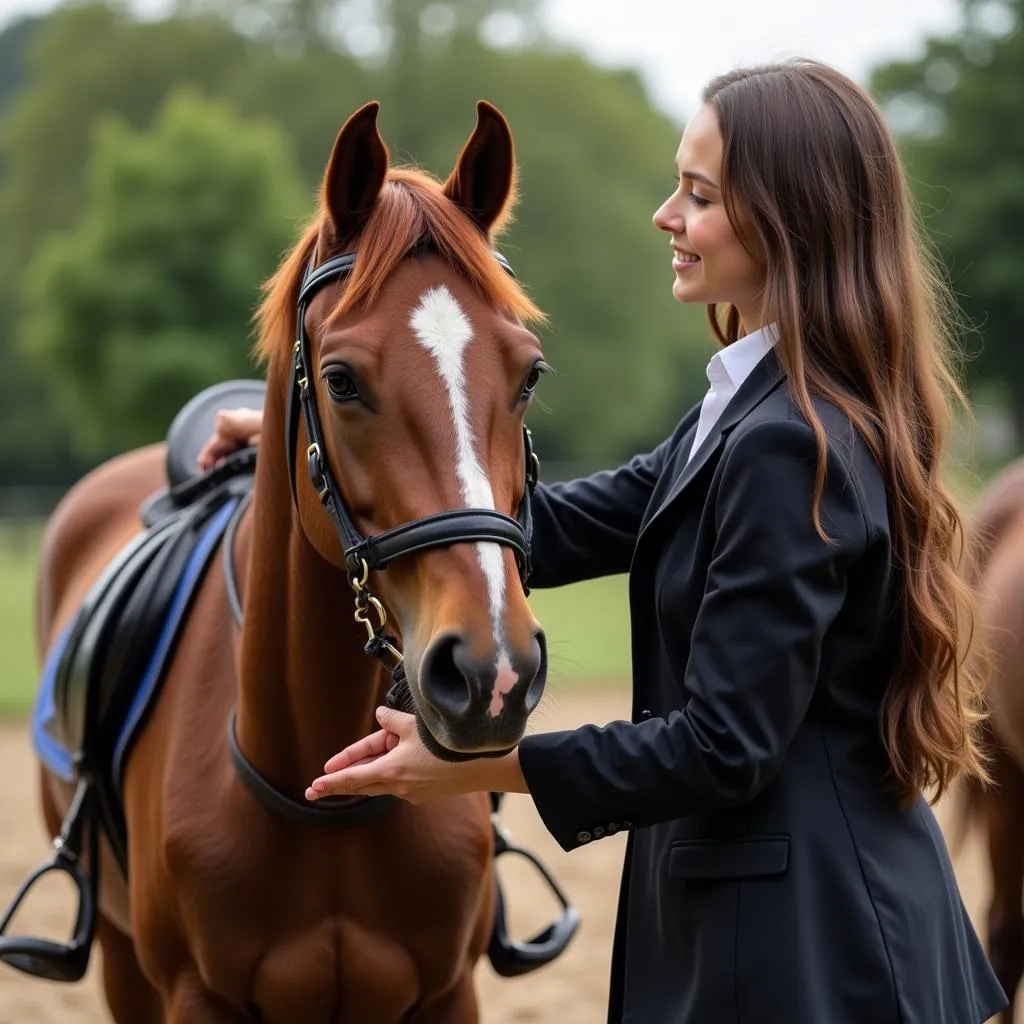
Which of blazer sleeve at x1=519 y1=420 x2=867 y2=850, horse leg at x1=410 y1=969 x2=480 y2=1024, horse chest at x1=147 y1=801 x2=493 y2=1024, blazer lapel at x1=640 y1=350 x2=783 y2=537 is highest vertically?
blazer lapel at x1=640 y1=350 x2=783 y2=537

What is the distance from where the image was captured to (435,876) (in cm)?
247

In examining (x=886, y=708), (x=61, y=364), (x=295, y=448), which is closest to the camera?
(x=886, y=708)

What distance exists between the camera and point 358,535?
1.98m

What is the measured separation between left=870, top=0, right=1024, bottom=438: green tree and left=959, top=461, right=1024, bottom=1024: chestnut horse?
1940 centimetres

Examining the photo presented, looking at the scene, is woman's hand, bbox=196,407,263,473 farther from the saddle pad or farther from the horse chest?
the horse chest

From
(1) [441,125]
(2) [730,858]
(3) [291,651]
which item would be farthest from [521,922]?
(1) [441,125]

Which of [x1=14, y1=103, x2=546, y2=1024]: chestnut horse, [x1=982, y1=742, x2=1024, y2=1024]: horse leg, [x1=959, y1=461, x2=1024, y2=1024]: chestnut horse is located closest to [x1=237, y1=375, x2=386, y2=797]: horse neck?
[x1=14, y1=103, x2=546, y2=1024]: chestnut horse

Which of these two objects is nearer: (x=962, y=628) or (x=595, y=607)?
(x=962, y=628)

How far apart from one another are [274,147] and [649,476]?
26004 mm

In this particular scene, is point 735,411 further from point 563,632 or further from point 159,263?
point 159,263

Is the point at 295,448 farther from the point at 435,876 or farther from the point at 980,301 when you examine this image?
the point at 980,301

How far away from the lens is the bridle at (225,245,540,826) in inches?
71.6

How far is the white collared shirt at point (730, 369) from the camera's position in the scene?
6.64 ft

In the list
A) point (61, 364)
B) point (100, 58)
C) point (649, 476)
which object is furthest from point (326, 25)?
point (649, 476)
